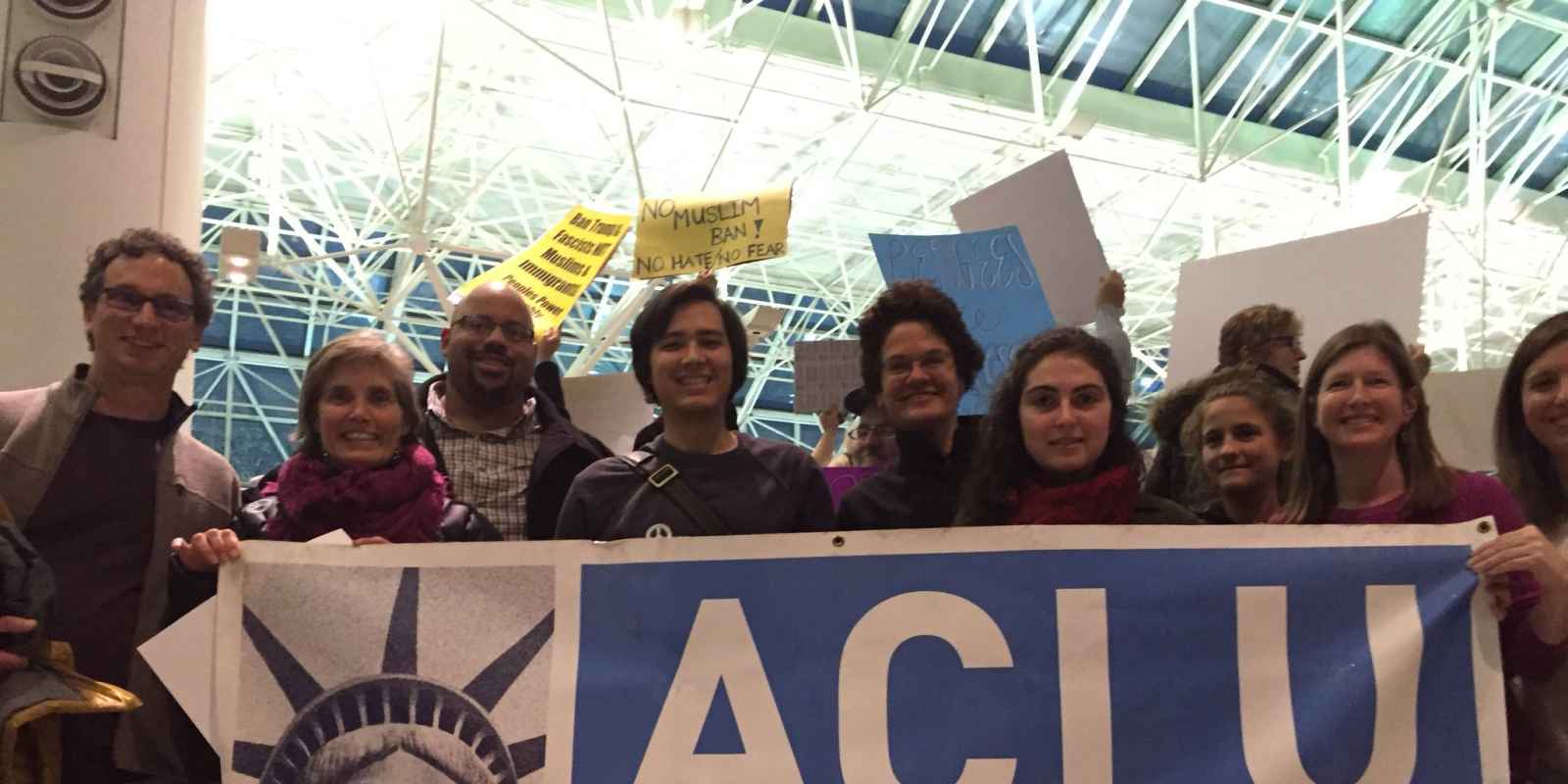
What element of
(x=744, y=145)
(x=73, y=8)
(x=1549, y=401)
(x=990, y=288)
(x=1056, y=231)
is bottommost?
(x=1549, y=401)

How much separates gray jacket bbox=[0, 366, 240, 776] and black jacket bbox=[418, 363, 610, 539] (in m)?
0.48

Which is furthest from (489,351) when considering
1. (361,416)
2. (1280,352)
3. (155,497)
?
(1280,352)

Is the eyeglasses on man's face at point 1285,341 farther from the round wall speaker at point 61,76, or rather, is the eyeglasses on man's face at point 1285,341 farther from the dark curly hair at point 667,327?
the round wall speaker at point 61,76

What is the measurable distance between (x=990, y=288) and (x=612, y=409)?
1340 mm

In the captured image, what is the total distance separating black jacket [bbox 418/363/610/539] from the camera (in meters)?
2.82

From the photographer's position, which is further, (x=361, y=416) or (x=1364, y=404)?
(x=361, y=416)

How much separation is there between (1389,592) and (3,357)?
3622 mm

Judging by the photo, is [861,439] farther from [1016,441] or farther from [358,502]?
[358,502]

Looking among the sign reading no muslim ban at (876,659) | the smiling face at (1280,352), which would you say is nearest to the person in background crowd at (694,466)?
the sign reading no muslim ban at (876,659)

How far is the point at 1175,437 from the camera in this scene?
3.28m

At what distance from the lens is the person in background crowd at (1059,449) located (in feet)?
7.37

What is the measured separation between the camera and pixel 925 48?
14062 mm

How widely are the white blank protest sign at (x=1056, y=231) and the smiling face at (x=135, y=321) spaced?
94.2 inches

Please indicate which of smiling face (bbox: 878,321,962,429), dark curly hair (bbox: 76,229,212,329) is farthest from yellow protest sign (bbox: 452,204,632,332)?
smiling face (bbox: 878,321,962,429)
